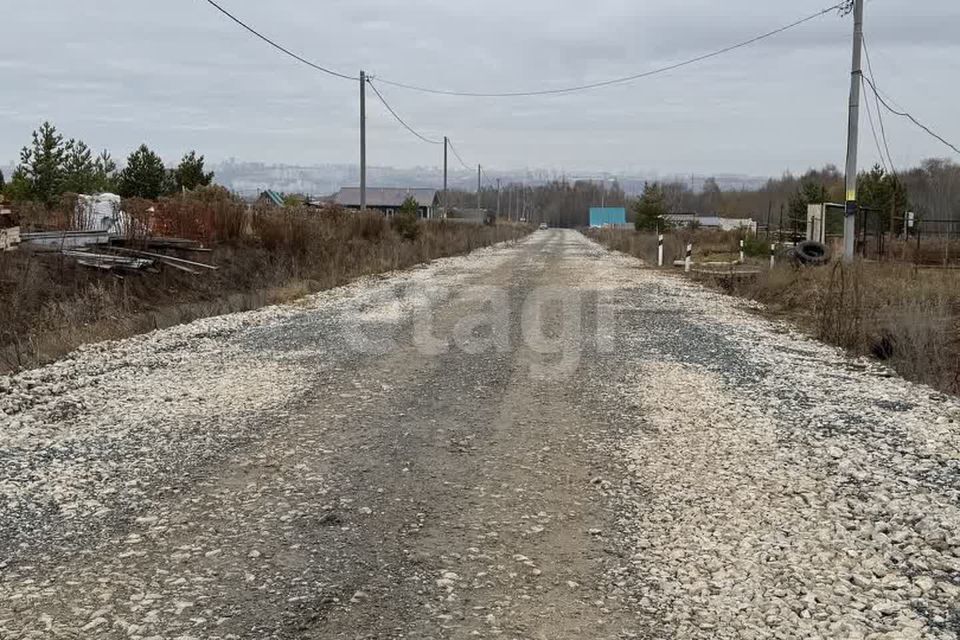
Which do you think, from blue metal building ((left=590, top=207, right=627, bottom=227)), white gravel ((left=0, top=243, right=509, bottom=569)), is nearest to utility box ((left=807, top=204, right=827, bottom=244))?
white gravel ((left=0, top=243, right=509, bottom=569))

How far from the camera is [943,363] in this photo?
365 inches

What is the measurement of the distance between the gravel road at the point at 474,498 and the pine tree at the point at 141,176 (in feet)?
105

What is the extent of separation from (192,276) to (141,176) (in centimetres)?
2154

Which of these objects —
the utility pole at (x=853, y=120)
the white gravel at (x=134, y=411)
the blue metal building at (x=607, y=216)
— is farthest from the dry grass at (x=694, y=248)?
the blue metal building at (x=607, y=216)

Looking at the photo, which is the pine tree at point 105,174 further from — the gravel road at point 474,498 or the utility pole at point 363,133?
the gravel road at point 474,498

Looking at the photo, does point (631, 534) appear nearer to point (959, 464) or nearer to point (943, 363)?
point (959, 464)

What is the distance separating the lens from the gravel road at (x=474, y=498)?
350 cm

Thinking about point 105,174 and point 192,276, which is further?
point 105,174

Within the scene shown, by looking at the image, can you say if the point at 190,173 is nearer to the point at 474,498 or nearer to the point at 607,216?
the point at 474,498

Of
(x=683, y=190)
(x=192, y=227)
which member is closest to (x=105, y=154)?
(x=192, y=227)

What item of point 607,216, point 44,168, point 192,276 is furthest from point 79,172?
point 607,216

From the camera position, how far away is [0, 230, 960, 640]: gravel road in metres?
3.50

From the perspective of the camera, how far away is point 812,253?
23328 mm

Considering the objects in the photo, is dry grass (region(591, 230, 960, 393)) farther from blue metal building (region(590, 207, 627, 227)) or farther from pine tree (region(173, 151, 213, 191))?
blue metal building (region(590, 207, 627, 227))
